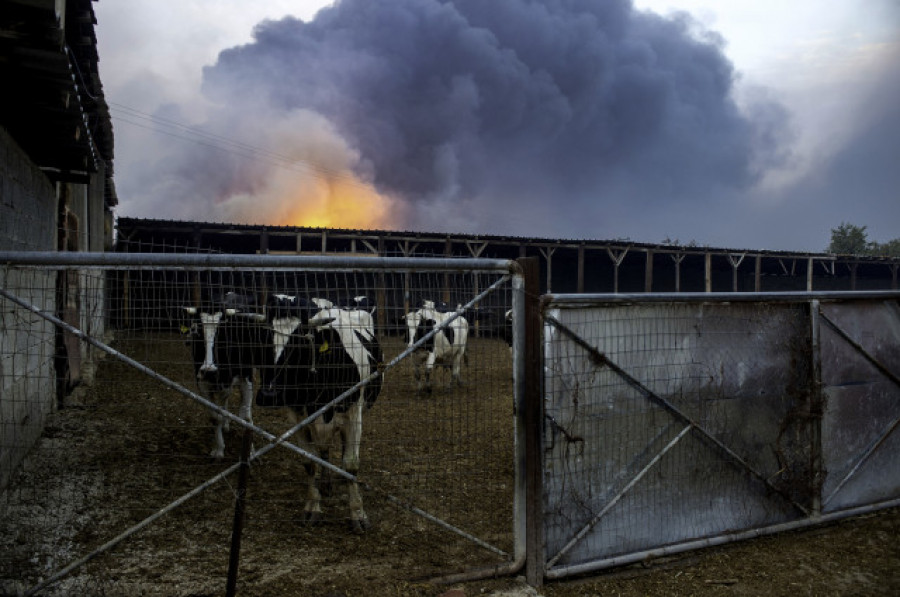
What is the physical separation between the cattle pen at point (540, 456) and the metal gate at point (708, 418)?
0.01 m

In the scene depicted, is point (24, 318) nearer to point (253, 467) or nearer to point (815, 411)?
point (253, 467)

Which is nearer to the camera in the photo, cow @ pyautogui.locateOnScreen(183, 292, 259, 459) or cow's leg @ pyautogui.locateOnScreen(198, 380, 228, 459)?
cow @ pyautogui.locateOnScreen(183, 292, 259, 459)

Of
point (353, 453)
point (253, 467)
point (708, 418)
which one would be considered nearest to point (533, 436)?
point (708, 418)

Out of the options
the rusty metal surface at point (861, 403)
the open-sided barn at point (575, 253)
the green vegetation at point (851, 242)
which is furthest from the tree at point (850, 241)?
the rusty metal surface at point (861, 403)

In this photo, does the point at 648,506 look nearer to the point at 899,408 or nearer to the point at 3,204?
the point at 899,408

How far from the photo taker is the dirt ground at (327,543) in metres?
3.39

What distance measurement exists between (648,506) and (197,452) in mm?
4757

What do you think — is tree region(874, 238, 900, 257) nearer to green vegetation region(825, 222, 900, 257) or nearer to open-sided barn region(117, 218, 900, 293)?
green vegetation region(825, 222, 900, 257)

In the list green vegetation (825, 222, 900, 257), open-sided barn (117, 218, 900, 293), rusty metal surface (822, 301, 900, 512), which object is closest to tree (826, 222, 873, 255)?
green vegetation (825, 222, 900, 257)

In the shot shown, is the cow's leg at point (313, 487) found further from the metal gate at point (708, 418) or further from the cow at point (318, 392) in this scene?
the metal gate at point (708, 418)

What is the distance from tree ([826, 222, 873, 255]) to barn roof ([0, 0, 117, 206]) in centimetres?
6843

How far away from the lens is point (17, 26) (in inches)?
140

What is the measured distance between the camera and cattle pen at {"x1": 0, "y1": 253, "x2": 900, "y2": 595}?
3.31 meters

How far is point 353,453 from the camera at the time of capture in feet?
14.8
